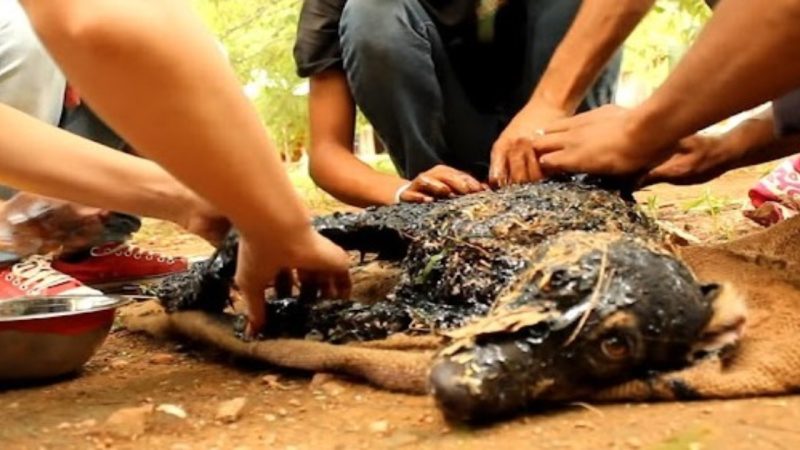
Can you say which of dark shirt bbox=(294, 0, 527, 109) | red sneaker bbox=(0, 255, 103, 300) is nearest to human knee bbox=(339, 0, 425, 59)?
dark shirt bbox=(294, 0, 527, 109)

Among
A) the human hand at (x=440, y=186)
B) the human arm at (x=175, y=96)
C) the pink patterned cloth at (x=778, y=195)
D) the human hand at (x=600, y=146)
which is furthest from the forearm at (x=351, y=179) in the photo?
the human arm at (x=175, y=96)

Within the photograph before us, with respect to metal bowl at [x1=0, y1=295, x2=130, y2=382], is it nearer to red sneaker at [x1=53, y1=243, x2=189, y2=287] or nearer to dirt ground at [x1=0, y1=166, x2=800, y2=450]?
dirt ground at [x1=0, y1=166, x2=800, y2=450]

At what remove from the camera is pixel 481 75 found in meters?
2.89

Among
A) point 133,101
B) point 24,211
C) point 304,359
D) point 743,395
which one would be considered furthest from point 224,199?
point 24,211

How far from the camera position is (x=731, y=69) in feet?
5.29

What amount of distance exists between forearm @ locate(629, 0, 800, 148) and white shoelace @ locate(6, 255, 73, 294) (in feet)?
4.06

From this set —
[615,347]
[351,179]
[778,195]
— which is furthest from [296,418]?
[778,195]

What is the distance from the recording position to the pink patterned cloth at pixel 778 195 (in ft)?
8.95

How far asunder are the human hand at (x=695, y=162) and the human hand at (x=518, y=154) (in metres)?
0.26

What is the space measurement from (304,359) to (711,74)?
774mm

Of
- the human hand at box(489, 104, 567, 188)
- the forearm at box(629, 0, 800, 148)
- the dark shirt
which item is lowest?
the human hand at box(489, 104, 567, 188)

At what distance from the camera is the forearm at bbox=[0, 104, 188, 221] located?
174cm

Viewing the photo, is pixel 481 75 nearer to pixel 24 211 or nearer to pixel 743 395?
pixel 24 211

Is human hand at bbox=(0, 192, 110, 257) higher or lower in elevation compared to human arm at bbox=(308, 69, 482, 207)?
lower
